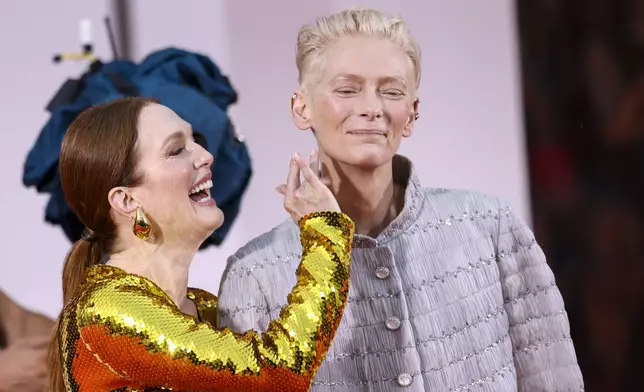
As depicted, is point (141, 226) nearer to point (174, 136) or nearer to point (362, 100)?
point (174, 136)

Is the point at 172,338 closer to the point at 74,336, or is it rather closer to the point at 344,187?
the point at 74,336

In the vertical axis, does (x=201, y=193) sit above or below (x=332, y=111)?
below

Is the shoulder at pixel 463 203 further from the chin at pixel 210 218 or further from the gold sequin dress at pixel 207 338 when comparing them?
the chin at pixel 210 218

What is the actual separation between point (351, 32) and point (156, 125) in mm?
335

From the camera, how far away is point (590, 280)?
8.22ft

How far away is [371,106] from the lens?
1.60 meters

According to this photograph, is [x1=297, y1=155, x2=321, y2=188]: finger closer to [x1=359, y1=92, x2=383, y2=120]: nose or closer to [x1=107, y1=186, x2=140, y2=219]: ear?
[x1=359, y1=92, x2=383, y2=120]: nose

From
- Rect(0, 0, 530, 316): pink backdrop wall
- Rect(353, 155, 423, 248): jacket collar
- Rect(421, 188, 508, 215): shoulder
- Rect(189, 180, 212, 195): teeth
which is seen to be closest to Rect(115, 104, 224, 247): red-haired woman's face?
Rect(189, 180, 212, 195): teeth

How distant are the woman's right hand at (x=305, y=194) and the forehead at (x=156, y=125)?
197 millimetres

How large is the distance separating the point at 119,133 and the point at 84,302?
0.26m

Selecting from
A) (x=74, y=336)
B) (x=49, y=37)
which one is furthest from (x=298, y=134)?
(x=74, y=336)

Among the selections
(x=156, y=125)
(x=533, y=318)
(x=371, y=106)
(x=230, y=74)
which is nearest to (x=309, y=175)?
(x=371, y=106)

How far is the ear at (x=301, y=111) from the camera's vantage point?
5.51 feet

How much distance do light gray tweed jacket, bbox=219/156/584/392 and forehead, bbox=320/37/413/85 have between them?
0.19m
